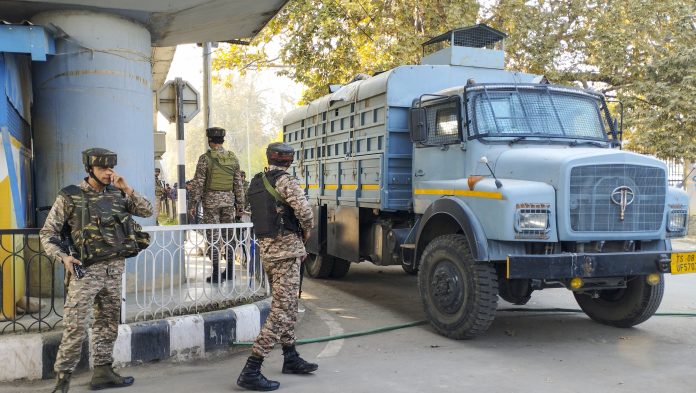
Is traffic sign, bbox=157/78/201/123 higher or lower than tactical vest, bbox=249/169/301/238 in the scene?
higher

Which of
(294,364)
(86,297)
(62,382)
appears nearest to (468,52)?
(294,364)

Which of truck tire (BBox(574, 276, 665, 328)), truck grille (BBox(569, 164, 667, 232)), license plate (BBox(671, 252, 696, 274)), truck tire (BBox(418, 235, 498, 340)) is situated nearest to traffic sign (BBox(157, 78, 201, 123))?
truck tire (BBox(418, 235, 498, 340))

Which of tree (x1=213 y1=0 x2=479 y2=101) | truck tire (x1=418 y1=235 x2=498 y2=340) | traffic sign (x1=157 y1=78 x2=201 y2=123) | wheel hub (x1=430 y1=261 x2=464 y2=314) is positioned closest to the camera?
truck tire (x1=418 y1=235 x2=498 y2=340)

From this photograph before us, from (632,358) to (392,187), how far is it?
3.19 meters

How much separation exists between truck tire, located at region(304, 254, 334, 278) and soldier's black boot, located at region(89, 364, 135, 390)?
5.31m

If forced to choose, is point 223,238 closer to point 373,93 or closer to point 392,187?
point 392,187

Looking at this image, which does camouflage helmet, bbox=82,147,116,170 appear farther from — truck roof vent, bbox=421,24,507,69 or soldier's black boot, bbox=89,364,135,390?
truck roof vent, bbox=421,24,507,69

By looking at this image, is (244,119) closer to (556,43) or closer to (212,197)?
(556,43)

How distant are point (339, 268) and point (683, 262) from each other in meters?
5.36

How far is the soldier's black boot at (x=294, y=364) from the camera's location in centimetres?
489

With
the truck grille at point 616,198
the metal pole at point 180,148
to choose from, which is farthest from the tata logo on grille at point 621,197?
the metal pole at point 180,148

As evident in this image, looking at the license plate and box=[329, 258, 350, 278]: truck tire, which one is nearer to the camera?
the license plate

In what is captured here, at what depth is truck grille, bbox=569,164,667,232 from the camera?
18.2 feet

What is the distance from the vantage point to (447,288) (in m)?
6.01
